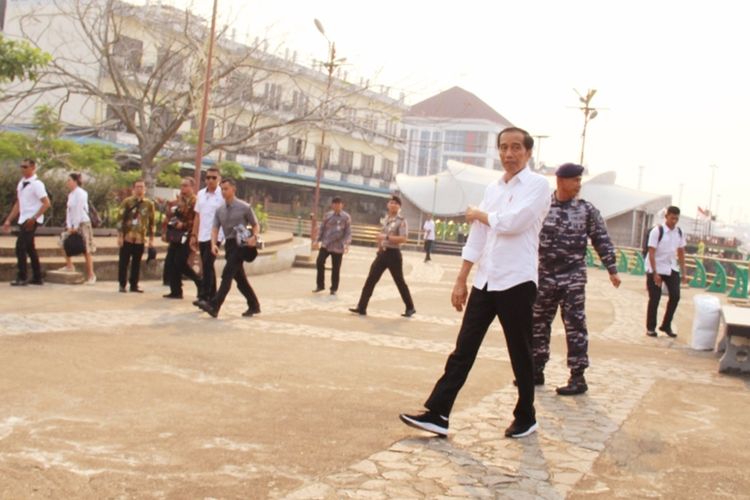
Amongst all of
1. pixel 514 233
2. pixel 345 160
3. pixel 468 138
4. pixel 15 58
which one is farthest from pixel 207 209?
pixel 468 138

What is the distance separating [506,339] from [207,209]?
672 centimetres

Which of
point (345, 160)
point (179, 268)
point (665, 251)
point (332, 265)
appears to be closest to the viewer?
point (665, 251)

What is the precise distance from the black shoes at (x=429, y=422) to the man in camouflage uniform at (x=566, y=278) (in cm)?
201

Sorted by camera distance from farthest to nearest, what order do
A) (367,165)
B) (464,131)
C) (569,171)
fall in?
1. (464,131)
2. (367,165)
3. (569,171)

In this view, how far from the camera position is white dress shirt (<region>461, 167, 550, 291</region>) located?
4.99m

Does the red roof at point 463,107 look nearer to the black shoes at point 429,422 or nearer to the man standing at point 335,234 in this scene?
the man standing at point 335,234

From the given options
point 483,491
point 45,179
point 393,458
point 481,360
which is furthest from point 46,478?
point 45,179

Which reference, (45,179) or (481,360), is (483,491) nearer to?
(481,360)

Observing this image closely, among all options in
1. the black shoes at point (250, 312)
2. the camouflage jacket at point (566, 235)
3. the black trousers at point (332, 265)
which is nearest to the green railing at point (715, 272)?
the black trousers at point (332, 265)

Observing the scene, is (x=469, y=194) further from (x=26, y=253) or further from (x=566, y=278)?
(x=566, y=278)

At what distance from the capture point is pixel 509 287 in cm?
499

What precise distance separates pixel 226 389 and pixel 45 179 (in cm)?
1230

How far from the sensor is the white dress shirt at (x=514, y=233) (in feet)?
16.4

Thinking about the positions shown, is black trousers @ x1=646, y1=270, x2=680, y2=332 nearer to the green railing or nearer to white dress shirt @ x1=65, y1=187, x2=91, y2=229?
the green railing
